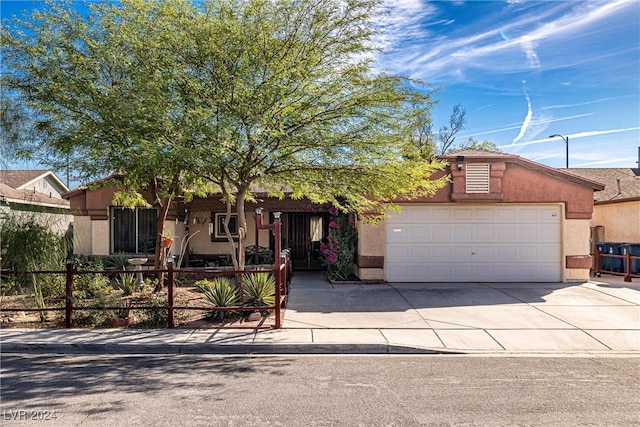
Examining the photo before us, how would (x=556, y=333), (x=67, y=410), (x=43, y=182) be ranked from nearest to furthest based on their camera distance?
(x=67, y=410)
(x=556, y=333)
(x=43, y=182)

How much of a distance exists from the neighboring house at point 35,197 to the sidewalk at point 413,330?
5.34 m

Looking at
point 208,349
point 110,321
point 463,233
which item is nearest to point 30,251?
point 110,321

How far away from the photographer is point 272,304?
31.2 feet

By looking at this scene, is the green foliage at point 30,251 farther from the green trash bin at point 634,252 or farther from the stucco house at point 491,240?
the green trash bin at point 634,252

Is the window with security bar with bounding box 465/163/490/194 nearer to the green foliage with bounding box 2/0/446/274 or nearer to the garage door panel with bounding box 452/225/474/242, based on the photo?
the garage door panel with bounding box 452/225/474/242

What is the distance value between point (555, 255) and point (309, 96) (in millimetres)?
9533

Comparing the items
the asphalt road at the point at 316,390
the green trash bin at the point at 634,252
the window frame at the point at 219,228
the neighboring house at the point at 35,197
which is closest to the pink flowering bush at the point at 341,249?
the window frame at the point at 219,228

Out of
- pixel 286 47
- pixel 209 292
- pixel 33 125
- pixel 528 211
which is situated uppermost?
pixel 286 47

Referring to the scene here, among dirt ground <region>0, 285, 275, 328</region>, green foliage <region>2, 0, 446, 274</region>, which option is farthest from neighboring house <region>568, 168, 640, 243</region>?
dirt ground <region>0, 285, 275, 328</region>

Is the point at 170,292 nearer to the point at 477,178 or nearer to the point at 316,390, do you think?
the point at 316,390

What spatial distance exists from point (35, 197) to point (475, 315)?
1827 cm

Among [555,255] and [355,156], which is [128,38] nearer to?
[355,156]

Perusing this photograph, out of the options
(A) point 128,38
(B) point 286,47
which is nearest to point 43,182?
(A) point 128,38

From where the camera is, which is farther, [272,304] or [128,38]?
[272,304]
